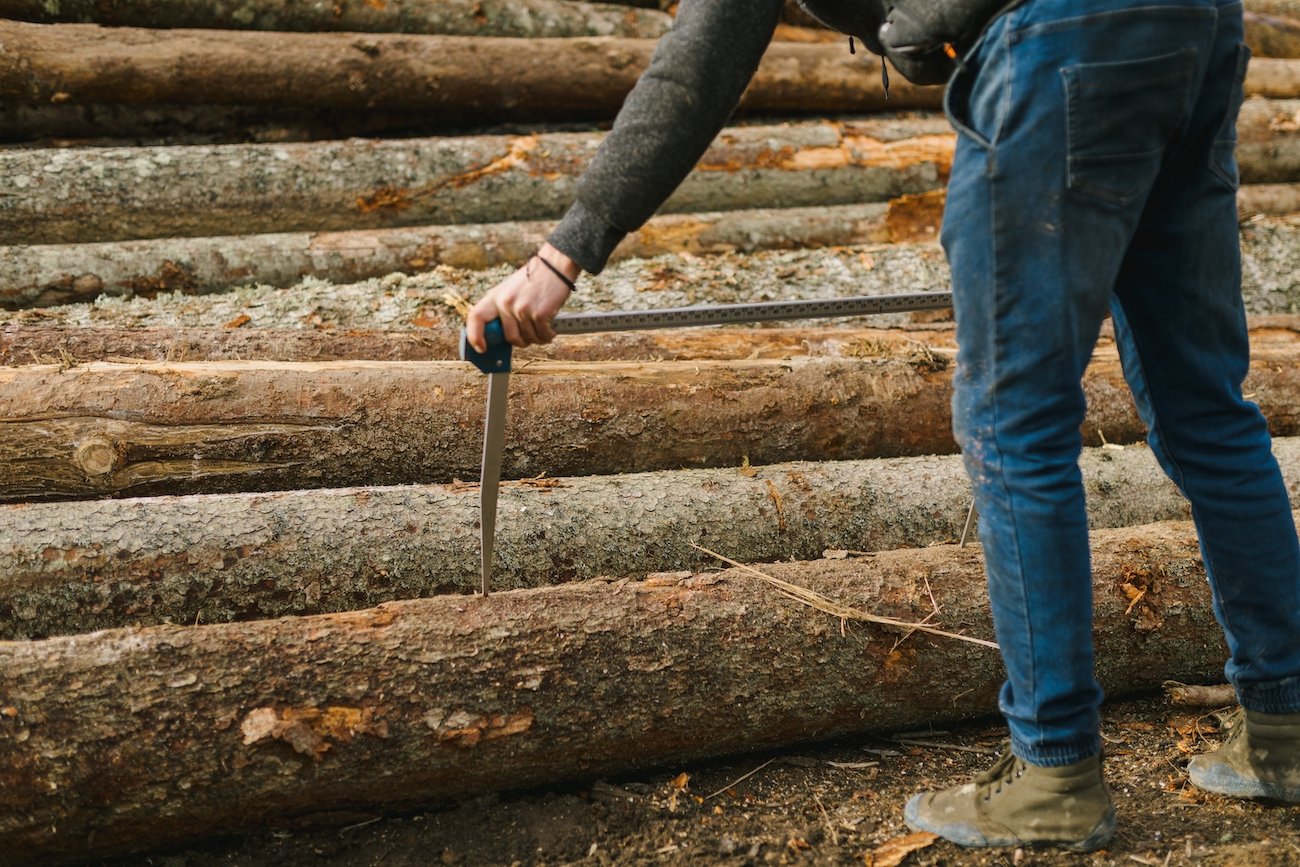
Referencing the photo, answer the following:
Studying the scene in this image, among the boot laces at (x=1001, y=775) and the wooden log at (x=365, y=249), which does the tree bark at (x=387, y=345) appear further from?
the boot laces at (x=1001, y=775)

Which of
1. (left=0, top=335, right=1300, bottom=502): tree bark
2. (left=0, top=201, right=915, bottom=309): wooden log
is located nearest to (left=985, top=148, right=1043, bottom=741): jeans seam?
(left=0, top=335, right=1300, bottom=502): tree bark

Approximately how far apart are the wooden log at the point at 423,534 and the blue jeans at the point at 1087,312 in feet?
2.70

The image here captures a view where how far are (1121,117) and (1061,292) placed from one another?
0.91ft

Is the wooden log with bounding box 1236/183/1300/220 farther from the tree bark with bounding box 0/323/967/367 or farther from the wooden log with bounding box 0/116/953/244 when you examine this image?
the tree bark with bounding box 0/323/967/367

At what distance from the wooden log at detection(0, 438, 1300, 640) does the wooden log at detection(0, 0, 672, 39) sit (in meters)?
3.53

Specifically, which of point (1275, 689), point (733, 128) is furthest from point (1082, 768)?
point (733, 128)

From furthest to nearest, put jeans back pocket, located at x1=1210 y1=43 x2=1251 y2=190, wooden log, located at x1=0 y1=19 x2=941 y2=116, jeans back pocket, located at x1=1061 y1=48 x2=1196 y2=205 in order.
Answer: wooden log, located at x1=0 y1=19 x2=941 y2=116 < jeans back pocket, located at x1=1210 y1=43 x2=1251 y2=190 < jeans back pocket, located at x1=1061 y1=48 x2=1196 y2=205

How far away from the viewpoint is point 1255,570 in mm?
1807

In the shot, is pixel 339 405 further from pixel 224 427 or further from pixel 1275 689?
pixel 1275 689

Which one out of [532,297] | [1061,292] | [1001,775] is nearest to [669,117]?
[532,297]

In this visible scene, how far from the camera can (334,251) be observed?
171 inches

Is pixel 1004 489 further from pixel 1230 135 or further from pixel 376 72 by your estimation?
pixel 376 72

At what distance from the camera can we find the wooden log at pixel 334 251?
4.08m

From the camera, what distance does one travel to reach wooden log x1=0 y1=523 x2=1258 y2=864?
184 centimetres
